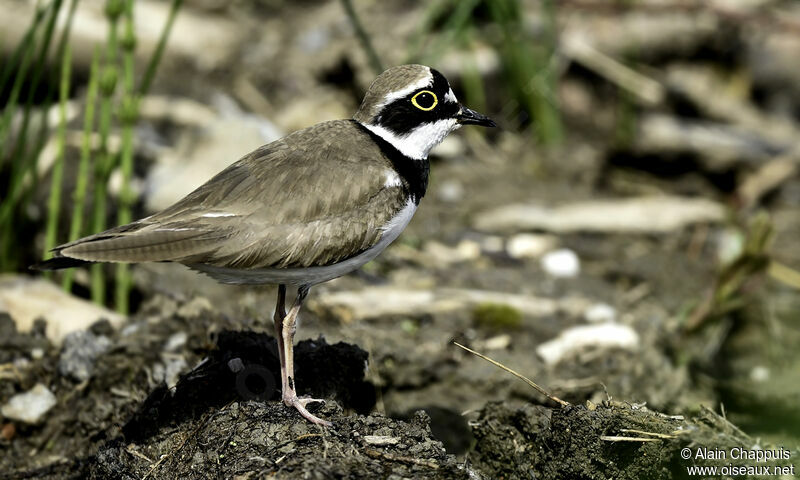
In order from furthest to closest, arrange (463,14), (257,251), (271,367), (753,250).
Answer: (463,14)
(753,250)
(271,367)
(257,251)

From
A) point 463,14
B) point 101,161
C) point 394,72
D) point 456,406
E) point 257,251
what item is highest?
point 463,14

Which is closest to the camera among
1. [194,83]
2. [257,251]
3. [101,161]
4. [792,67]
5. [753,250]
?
[257,251]

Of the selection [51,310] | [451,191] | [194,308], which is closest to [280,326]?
[194,308]

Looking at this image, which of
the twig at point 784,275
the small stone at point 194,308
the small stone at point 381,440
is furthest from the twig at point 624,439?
the twig at point 784,275

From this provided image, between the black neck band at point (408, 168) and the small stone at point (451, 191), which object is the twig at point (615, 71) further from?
the black neck band at point (408, 168)

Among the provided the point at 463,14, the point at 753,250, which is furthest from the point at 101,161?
the point at 753,250

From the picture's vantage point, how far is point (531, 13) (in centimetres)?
937

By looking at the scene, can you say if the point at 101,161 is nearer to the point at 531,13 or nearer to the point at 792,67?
the point at 531,13

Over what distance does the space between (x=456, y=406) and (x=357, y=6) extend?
5.22 m

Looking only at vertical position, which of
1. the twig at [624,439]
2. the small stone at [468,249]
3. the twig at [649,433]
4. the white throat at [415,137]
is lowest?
the twig at [624,439]

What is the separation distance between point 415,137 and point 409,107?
5.7 inches

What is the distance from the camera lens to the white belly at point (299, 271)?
4086 mm

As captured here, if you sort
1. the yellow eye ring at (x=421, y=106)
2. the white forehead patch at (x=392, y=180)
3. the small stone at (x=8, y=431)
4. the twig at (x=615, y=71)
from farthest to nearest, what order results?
the twig at (x=615, y=71)
the small stone at (x=8, y=431)
the yellow eye ring at (x=421, y=106)
the white forehead patch at (x=392, y=180)

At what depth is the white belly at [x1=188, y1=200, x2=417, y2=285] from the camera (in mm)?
4086
